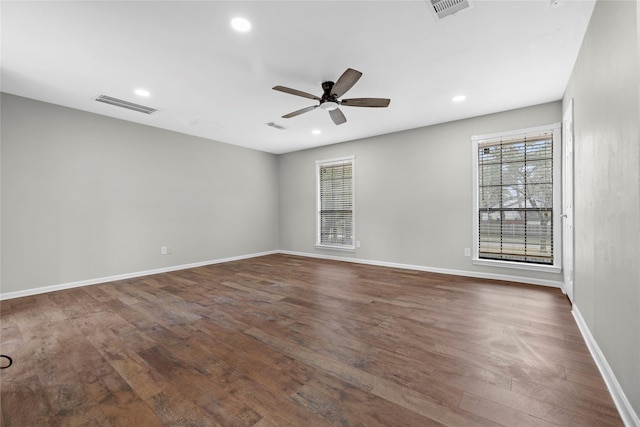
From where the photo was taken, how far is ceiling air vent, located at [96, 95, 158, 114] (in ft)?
12.4

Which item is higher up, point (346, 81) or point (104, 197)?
point (346, 81)

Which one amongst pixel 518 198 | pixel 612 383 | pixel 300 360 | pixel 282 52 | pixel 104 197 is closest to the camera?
pixel 612 383

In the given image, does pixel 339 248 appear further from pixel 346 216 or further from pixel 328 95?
pixel 328 95

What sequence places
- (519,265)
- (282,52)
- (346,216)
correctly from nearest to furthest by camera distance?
(282,52), (519,265), (346,216)

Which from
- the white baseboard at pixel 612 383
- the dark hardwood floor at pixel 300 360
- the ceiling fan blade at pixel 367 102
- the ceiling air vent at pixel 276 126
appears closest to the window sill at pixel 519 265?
the dark hardwood floor at pixel 300 360

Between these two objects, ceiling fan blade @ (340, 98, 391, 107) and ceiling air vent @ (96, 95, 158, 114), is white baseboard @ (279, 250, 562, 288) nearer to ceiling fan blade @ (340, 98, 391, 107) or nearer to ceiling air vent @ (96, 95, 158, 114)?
ceiling fan blade @ (340, 98, 391, 107)

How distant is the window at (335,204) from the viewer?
6199mm

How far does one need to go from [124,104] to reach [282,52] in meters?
2.80

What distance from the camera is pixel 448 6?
2.11 m

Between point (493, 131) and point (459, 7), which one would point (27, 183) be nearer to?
point (459, 7)

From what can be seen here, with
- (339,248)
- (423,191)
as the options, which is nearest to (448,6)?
(423,191)

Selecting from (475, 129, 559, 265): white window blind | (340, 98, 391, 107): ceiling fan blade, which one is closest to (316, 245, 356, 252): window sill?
(475, 129, 559, 265): white window blind

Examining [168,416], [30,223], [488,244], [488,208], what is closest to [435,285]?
[488,244]

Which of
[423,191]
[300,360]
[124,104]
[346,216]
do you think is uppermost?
[124,104]
